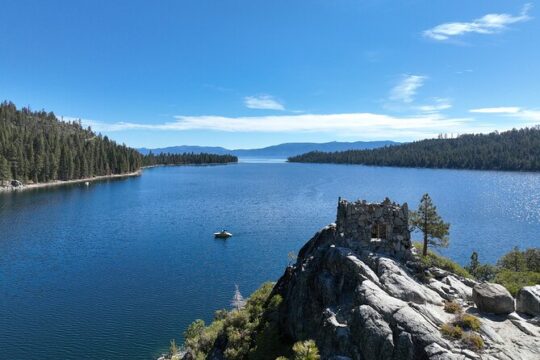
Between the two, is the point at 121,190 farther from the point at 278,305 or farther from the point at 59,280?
the point at 278,305

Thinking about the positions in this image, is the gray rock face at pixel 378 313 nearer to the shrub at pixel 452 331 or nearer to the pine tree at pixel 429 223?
the shrub at pixel 452 331

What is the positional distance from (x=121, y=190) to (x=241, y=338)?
16743 centimetres

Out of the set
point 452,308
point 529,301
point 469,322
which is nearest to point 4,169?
point 452,308

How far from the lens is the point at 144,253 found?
81.4 meters

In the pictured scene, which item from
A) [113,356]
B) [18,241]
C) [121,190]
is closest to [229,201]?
[121,190]

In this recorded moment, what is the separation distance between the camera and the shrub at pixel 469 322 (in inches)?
830

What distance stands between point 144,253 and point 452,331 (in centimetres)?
7057

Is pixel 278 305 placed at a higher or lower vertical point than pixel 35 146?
lower

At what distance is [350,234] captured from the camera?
30.0m

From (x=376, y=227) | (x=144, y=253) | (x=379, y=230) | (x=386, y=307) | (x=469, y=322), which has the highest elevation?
(x=376, y=227)

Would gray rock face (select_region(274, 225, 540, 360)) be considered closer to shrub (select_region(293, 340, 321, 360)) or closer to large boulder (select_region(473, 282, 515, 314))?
large boulder (select_region(473, 282, 515, 314))

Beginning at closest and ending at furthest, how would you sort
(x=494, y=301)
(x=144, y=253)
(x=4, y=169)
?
(x=494, y=301)
(x=144, y=253)
(x=4, y=169)

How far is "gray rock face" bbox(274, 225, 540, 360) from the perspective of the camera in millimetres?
19969

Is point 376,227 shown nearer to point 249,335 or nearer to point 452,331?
point 452,331
